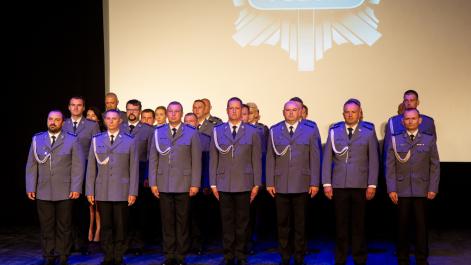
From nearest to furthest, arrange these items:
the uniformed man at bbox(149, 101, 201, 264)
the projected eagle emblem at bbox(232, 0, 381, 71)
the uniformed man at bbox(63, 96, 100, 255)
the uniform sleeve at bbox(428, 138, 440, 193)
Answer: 1. the uniform sleeve at bbox(428, 138, 440, 193)
2. the uniformed man at bbox(149, 101, 201, 264)
3. the uniformed man at bbox(63, 96, 100, 255)
4. the projected eagle emblem at bbox(232, 0, 381, 71)

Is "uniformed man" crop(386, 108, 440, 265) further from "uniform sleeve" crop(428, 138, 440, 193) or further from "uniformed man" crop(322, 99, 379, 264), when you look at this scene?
"uniformed man" crop(322, 99, 379, 264)

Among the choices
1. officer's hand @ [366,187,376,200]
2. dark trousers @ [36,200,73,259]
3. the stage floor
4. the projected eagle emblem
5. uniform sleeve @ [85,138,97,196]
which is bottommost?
the stage floor

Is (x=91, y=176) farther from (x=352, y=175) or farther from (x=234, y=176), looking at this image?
(x=352, y=175)

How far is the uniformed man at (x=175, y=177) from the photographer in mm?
5023

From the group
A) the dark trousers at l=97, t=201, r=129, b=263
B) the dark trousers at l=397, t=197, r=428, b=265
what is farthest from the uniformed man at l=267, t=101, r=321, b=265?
the dark trousers at l=97, t=201, r=129, b=263

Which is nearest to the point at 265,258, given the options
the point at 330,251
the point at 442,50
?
the point at 330,251

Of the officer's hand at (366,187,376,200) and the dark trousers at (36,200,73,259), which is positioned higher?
the officer's hand at (366,187,376,200)

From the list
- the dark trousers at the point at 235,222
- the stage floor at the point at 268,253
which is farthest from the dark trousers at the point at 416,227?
the dark trousers at the point at 235,222

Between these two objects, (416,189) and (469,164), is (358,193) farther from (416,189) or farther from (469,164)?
(469,164)

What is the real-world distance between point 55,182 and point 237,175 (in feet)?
5.59

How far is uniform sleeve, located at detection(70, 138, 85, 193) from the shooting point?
5.05 m

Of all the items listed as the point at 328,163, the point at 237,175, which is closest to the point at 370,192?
the point at 328,163

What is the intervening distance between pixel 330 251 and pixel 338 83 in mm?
2031

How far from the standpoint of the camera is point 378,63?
6477 millimetres
